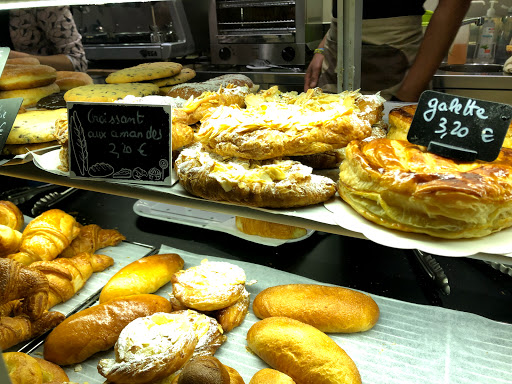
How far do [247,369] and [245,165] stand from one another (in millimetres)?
682

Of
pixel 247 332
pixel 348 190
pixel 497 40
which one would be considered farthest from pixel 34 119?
pixel 497 40

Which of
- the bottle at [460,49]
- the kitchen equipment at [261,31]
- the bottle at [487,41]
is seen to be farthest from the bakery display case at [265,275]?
the bottle at [487,41]

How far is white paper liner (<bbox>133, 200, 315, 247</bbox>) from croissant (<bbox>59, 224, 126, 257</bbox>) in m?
0.22

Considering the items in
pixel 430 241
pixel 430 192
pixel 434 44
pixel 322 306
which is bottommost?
pixel 322 306

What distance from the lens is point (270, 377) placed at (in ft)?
4.27

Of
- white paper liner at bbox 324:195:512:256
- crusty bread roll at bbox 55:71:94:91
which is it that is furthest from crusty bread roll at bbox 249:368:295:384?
crusty bread roll at bbox 55:71:94:91

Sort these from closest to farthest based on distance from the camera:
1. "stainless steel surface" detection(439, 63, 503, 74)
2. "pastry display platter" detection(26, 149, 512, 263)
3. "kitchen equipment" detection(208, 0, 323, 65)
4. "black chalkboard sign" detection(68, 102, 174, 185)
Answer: "pastry display platter" detection(26, 149, 512, 263)
"black chalkboard sign" detection(68, 102, 174, 185)
"kitchen equipment" detection(208, 0, 323, 65)
"stainless steel surface" detection(439, 63, 503, 74)

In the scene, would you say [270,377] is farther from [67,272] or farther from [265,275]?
[67,272]

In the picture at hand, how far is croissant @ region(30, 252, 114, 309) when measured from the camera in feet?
5.58

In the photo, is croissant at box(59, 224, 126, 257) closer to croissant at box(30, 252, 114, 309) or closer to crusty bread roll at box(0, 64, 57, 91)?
croissant at box(30, 252, 114, 309)

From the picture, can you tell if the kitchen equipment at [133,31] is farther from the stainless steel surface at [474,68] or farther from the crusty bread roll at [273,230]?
the stainless steel surface at [474,68]

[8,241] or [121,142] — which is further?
[8,241]

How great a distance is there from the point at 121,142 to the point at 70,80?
1177mm

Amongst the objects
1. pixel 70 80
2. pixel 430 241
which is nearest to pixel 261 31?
pixel 70 80
